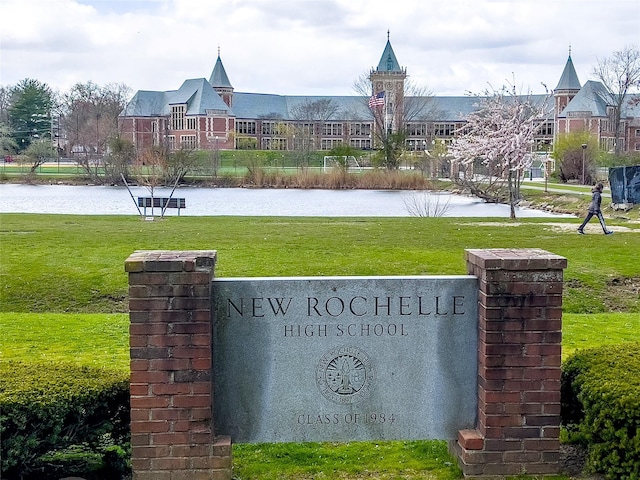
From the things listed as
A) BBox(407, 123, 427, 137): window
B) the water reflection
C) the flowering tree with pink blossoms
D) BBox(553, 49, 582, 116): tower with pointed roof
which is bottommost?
the water reflection

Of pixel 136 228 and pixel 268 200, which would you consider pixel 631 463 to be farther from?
Result: pixel 268 200

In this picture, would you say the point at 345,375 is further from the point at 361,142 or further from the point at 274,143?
the point at 361,142

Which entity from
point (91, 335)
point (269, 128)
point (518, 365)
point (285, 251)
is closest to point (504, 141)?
point (285, 251)

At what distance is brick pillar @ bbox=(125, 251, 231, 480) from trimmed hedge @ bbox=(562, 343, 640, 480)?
2.34 meters

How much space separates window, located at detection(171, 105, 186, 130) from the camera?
117 meters

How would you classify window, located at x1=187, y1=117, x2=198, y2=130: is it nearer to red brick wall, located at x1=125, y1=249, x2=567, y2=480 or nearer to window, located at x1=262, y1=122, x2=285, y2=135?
window, located at x1=262, y1=122, x2=285, y2=135

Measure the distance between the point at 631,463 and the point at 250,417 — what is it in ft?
7.51

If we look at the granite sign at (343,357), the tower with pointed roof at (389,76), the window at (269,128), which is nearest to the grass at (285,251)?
the granite sign at (343,357)

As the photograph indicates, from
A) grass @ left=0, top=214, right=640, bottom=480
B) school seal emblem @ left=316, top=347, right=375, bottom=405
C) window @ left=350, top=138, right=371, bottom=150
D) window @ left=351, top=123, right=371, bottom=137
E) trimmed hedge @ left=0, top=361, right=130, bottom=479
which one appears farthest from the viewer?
window @ left=351, top=123, right=371, bottom=137

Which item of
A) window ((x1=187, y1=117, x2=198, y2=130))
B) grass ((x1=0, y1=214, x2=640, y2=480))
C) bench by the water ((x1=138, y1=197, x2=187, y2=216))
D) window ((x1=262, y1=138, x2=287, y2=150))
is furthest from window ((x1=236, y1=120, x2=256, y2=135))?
grass ((x1=0, y1=214, x2=640, y2=480))

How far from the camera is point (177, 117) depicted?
117875 millimetres

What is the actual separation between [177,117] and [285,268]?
350ft

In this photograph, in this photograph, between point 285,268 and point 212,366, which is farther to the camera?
point 285,268

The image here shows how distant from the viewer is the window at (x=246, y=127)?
408ft
